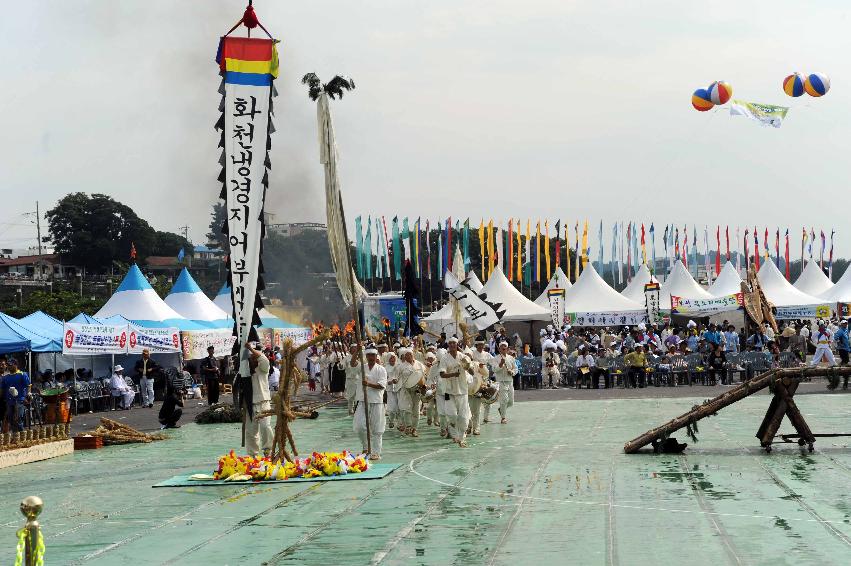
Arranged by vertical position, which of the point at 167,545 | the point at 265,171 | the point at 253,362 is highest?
the point at 265,171

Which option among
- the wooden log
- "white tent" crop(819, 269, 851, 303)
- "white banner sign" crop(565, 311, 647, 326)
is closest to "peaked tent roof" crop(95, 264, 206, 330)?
"white banner sign" crop(565, 311, 647, 326)

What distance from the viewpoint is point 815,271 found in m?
55.8

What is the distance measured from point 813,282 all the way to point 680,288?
10170 millimetres

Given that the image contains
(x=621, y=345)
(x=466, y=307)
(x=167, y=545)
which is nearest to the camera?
(x=167, y=545)

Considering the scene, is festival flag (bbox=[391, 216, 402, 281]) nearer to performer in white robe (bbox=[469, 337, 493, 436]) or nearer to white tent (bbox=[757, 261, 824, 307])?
white tent (bbox=[757, 261, 824, 307])

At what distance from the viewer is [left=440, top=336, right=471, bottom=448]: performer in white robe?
19.2 m

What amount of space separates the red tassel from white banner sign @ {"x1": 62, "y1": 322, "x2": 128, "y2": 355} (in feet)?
45.7

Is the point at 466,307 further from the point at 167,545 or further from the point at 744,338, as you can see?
the point at 167,545

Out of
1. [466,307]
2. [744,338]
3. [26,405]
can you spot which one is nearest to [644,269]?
[744,338]

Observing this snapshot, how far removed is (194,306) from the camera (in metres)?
38.1

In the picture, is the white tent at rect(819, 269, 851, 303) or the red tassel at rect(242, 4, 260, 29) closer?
the red tassel at rect(242, 4, 260, 29)

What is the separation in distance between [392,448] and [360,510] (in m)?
6.85

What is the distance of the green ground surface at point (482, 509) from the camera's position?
Answer: 379 inches

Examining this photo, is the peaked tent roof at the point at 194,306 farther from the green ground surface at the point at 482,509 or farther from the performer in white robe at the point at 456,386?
Answer: the performer in white robe at the point at 456,386
